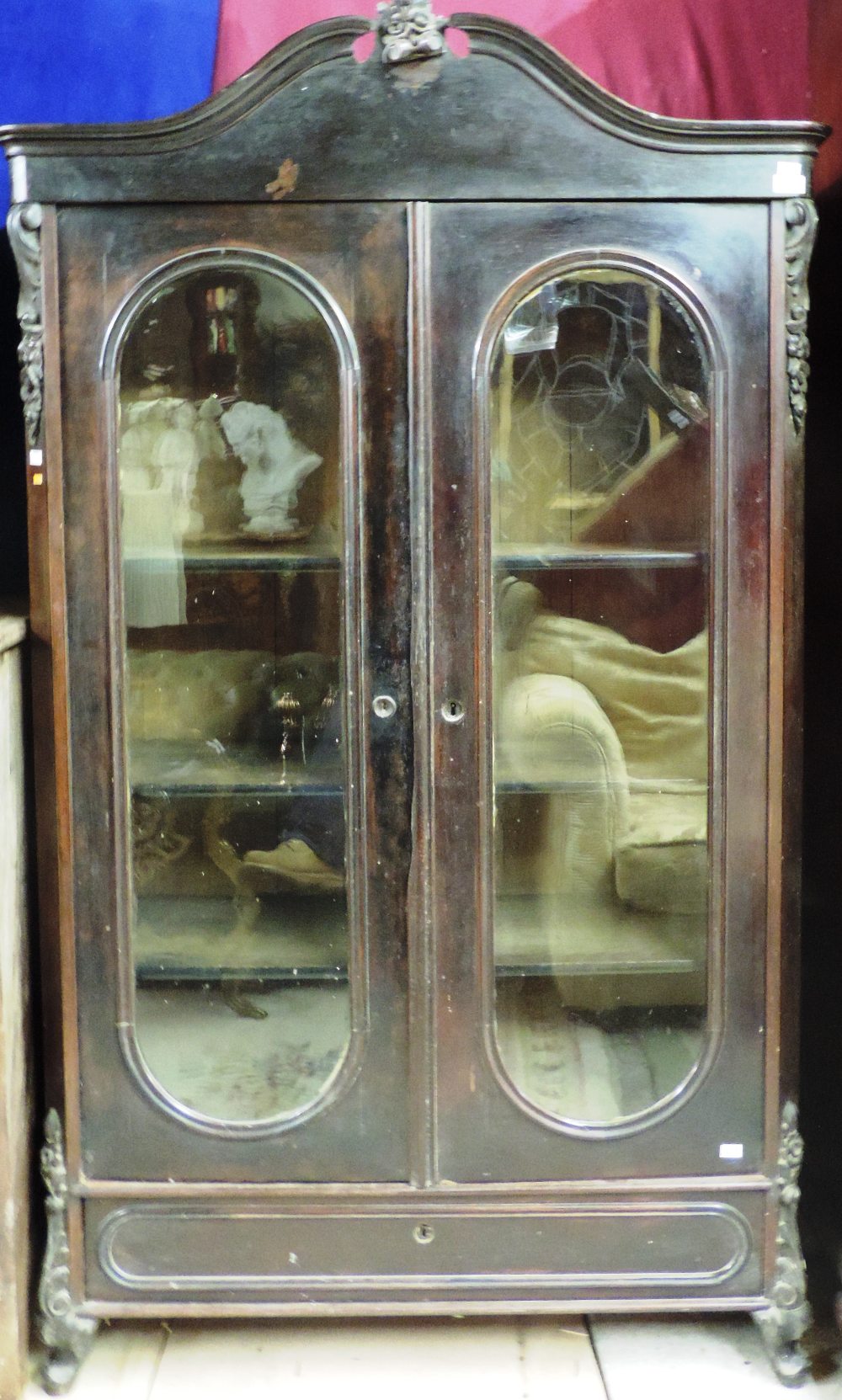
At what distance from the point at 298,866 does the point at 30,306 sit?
33.1 inches

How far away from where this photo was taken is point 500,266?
63.9 inches

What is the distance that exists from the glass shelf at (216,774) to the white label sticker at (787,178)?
978mm

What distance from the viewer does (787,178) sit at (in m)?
1.61

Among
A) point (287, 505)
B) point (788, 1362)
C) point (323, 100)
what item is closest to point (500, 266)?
point (323, 100)

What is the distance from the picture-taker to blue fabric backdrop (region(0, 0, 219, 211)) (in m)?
2.06

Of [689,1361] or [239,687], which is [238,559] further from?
[689,1361]

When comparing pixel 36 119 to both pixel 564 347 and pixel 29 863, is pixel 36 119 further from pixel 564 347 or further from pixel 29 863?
pixel 29 863

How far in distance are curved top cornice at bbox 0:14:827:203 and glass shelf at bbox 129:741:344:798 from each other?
747 millimetres

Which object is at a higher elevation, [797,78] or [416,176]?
[797,78]

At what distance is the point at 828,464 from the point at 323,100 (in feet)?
3.20

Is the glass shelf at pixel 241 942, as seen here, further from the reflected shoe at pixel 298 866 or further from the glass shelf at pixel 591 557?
the glass shelf at pixel 591 557

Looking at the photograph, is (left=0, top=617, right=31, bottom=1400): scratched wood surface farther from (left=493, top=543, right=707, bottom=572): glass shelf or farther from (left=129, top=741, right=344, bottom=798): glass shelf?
(left=493, top=543, right=707, bottom=572): glass shelf

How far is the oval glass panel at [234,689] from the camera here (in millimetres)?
1665

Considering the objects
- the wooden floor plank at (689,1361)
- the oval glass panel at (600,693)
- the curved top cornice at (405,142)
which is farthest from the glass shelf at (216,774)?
the wooden floor plank at (689,1361)
